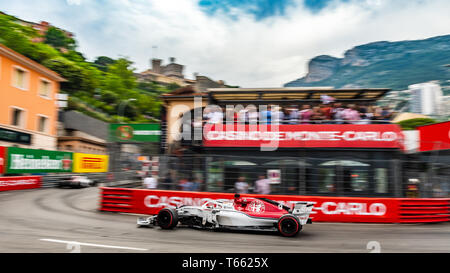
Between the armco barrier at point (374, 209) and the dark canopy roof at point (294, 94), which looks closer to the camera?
the armco barrier at point (374, 209)

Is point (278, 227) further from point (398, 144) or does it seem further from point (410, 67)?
point (410, 67)

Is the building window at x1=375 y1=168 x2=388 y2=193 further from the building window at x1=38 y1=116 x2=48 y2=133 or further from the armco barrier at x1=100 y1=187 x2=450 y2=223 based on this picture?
the building window at x1=38 y1=116 x2=48 y2=133

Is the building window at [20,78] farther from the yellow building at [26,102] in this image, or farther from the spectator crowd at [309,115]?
the spectator crowd at [309,115]

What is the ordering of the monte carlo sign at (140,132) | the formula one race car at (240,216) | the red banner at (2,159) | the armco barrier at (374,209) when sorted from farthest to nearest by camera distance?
1. the monte carlo sign at (140,132)
2. the red banner at (2,159)
3. the armco barrier at (374,209)
4. the formula one race car at (240,216)

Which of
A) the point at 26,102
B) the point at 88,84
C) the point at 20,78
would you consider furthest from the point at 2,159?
the point at 88,84

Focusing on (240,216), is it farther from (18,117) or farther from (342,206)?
(18,117)

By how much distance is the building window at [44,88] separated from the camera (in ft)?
94.6

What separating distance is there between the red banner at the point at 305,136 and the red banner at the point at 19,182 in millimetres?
12495

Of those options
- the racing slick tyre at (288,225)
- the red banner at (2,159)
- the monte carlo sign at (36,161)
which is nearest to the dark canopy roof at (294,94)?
the racing slick tyre at (288,225)

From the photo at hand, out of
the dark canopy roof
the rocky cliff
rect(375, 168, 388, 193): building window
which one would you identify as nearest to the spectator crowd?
the dark canopy roof

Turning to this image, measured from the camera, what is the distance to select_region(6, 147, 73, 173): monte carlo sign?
65.4ft

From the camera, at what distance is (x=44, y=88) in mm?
29453

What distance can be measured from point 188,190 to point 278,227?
4025 millimetres
